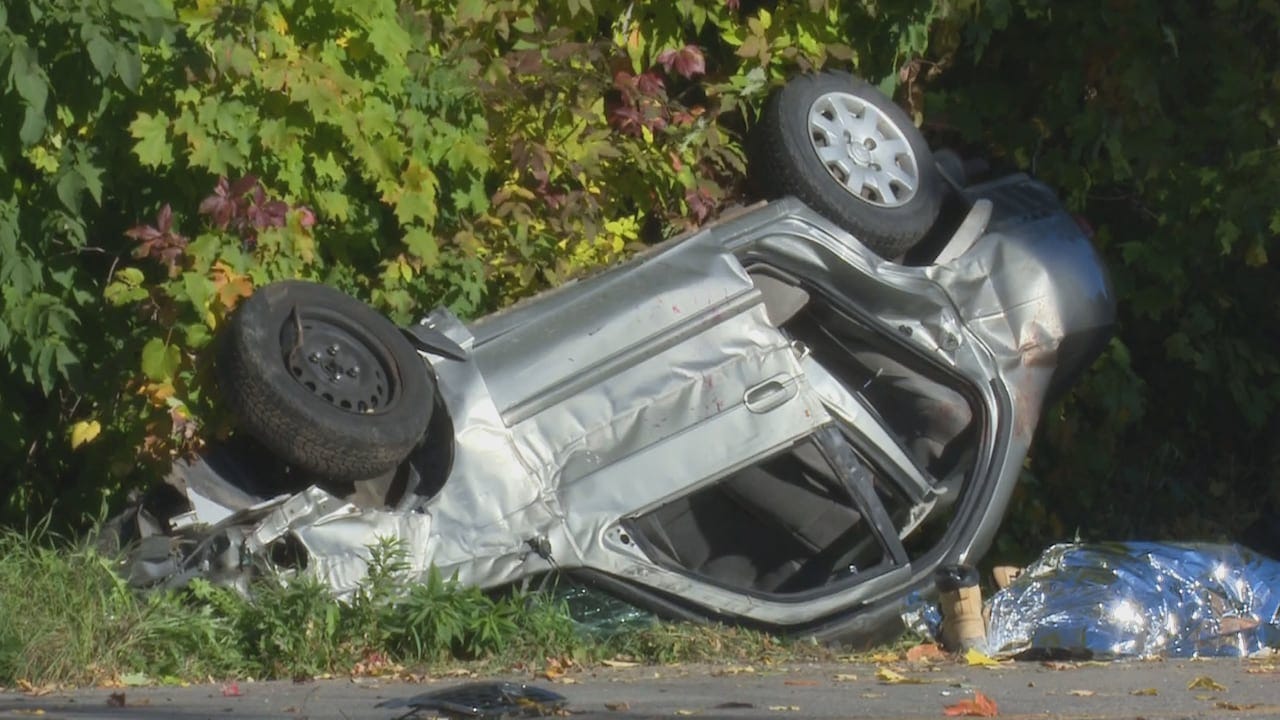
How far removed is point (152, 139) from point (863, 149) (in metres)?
3.00

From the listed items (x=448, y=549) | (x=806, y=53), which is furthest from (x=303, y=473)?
(x=806, y=53)

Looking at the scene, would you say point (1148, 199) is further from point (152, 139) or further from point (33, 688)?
point (33, 688)

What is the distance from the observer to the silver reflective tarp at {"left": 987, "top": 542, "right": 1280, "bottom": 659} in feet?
24.0

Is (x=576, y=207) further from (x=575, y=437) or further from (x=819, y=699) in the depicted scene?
(x=819, y=699)

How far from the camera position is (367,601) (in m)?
6.48

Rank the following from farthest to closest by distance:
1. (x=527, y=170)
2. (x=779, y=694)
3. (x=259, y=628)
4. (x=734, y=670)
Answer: (x=527, y=170)
(x=734, y=670)
(x=259, y=628)
(x=779, y=694)

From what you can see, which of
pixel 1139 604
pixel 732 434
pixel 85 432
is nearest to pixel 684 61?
pixel 732 434

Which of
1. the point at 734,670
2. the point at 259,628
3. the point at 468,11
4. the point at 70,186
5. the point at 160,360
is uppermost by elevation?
the point at 468,11

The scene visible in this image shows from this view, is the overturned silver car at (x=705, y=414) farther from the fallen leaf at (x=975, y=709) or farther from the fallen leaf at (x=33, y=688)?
the fallen leaf at (x=975, y=709)

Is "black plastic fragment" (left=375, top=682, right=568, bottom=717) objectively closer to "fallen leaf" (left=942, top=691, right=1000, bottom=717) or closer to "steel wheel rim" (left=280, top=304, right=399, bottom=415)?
"fallen leaf" (left=942, top=691, right=1000, bottom=717)

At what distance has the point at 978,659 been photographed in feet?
23.1

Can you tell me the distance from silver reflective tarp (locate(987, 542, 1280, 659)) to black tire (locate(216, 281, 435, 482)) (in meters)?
2.36

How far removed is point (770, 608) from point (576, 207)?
88.6 inches

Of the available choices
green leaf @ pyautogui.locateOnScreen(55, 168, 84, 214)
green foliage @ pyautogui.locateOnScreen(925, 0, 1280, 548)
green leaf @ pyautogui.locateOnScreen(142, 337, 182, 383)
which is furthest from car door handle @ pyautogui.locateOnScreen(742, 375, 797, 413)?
green foliage @ pyautogui.locateOnScreen(925, 0, 1280, 548)
